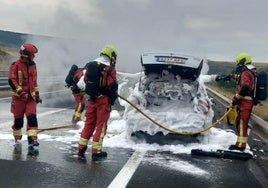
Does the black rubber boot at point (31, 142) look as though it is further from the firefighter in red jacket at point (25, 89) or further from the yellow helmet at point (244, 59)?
the yellow helmet at point (244, 59)

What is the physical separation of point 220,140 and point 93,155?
3225mm

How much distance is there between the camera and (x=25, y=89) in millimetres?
8695

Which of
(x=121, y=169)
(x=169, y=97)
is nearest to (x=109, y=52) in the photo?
(x=121, y=169)

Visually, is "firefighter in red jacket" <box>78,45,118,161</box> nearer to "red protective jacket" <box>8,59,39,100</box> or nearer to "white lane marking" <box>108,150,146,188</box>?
"white lane marking" <box>108,150,146,188</box>

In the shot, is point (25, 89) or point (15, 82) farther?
point (25, 89)

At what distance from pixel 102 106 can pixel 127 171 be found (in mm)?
1549

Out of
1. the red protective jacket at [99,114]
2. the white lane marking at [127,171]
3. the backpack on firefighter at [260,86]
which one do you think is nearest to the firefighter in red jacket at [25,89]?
the red protective jacket at [99,114]

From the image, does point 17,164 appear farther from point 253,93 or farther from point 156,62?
point 253,93

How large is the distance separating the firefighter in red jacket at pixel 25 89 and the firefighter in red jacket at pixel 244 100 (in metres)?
3.71

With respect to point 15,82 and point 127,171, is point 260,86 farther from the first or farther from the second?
point 15,82

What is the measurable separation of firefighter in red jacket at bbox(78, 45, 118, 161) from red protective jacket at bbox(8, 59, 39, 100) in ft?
3.82

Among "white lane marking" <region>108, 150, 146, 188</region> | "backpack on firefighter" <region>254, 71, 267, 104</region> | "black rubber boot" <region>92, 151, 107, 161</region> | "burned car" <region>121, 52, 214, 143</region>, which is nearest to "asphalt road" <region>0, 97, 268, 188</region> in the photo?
"white lane marking" <region>108, 150, 146, 188</region>

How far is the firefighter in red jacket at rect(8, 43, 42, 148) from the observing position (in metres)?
8.55

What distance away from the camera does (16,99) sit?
872cm
